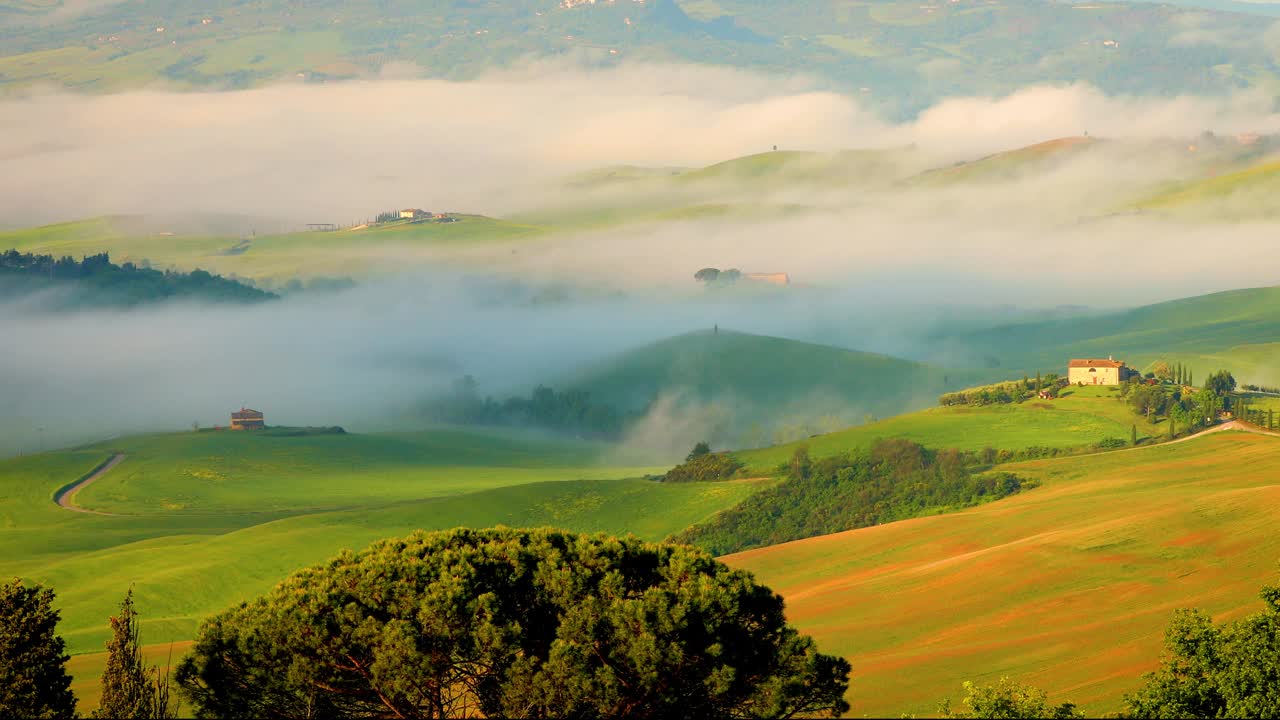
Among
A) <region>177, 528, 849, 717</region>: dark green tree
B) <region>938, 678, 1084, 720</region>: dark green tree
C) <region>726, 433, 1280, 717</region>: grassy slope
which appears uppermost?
<region>177, 528, 849, 717</region>: dark green tree

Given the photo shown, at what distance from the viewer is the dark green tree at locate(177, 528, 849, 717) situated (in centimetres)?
5072

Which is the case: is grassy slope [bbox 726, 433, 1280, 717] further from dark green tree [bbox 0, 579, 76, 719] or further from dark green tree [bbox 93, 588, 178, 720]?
dark green tree [bbox 0, 579, 76, 719]

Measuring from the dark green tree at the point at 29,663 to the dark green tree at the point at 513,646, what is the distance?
3808mm

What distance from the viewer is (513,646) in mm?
51375

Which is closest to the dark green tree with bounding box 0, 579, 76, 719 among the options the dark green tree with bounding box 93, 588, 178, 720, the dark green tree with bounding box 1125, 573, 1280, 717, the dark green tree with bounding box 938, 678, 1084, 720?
the dark green tree with bounding box 93, 588, 178, 720

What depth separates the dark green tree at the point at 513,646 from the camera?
166 feet

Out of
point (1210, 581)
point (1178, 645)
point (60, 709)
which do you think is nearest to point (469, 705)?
point (60, 709)

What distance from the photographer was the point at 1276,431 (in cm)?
19000

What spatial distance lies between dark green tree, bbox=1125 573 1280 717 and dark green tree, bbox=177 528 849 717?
17980 mm

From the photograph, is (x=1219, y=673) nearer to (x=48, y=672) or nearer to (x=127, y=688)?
(x=127, y=688)

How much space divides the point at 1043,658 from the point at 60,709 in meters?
62.9

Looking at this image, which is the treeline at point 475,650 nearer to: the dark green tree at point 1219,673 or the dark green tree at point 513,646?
the dark green tree at point 513,646

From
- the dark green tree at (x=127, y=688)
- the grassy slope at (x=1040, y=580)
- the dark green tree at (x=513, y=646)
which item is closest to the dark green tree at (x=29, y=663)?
the dark green tree at (x=127, y=688)

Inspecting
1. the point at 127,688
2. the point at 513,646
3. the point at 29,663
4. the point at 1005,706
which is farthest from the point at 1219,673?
the point at 29,663
